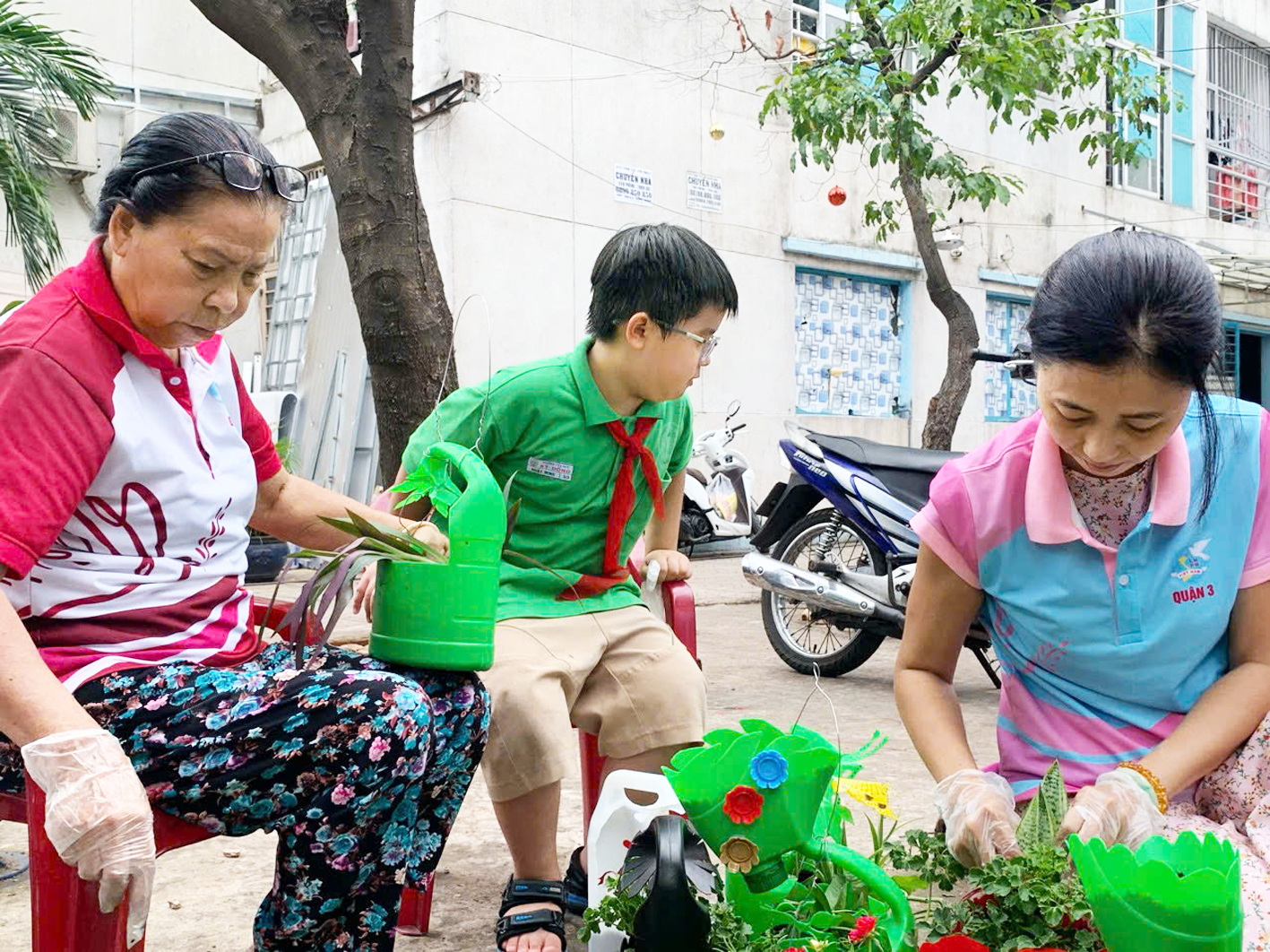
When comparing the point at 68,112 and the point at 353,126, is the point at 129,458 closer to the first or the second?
the point at 353,126

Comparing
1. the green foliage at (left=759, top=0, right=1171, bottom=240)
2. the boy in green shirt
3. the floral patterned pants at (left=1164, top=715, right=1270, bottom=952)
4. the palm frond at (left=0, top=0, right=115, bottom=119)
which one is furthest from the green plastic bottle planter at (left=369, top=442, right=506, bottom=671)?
the palm frond at (left=0, top=0, right=115, bottom=119)

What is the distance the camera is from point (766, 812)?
4.78 feet

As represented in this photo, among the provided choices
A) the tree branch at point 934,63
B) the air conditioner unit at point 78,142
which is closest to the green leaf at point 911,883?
the tree branch at point 934,63

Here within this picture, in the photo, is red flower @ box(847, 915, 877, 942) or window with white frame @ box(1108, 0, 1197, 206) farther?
window with white frame @ box(1108, 0, 1197, 206)

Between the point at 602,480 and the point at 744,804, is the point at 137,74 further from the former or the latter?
the point at 744,804

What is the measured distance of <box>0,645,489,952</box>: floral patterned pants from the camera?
4.72 ft

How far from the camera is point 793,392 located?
33.6 ft

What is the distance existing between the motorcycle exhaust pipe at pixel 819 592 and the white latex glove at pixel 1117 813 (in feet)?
8.92

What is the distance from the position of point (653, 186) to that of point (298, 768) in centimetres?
824

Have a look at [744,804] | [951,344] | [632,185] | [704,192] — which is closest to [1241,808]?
[744,804]

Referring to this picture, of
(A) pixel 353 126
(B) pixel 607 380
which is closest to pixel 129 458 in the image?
(B) pixel 607 380

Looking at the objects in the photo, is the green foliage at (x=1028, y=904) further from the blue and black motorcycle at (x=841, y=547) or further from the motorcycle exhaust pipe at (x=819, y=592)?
the motorcycle exhaust pipe at (x=819, y=592)

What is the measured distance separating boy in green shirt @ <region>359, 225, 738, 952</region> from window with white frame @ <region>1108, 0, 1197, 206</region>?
11717 millimetres

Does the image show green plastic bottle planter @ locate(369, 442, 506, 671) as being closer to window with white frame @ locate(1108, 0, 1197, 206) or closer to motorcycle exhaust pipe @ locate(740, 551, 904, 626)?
motorcycle exhaust pipe @ locate(740, 551, 904, 626)
